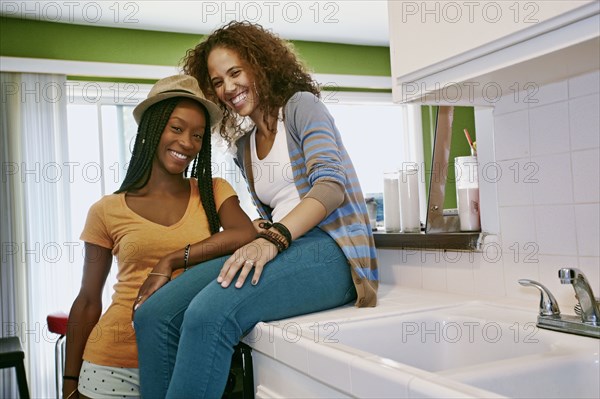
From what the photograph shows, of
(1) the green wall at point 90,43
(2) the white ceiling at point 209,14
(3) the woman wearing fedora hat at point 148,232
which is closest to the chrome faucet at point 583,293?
(3) the woman wearing fedora hat at point 148,232

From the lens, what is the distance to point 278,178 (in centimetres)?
141

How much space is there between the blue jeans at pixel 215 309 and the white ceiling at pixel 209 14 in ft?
9.30

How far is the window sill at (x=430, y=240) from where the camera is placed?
4.69ft

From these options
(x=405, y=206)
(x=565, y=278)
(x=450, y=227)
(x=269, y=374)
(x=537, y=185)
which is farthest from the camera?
(x=405, y=206)

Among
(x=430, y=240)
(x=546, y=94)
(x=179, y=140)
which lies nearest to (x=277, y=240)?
(x=179, y=140)

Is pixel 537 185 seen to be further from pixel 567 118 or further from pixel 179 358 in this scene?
pixel 179 358

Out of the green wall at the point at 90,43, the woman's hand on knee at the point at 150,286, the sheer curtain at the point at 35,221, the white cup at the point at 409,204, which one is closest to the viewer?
the woman's hand on knee at the point at 150,286

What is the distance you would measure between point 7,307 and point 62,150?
1.02 metres

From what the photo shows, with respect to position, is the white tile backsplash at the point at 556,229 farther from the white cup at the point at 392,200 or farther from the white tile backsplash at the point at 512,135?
the white cup at the point at 392,200

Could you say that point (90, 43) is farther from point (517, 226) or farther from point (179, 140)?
point (517, 226)

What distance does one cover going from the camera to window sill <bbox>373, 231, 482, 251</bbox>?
1.43 meters

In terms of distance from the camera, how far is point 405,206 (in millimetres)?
1762

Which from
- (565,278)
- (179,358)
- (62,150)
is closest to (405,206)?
(565,278)

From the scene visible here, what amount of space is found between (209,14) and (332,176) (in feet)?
9.78
